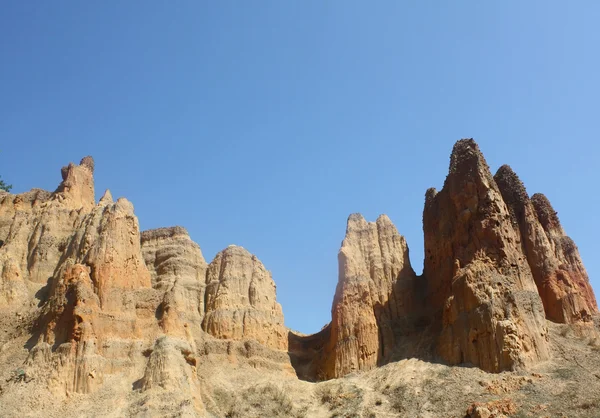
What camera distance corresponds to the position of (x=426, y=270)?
2295 inches

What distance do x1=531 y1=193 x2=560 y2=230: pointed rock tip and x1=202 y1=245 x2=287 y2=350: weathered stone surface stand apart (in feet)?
81.6

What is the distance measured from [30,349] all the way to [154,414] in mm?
11447

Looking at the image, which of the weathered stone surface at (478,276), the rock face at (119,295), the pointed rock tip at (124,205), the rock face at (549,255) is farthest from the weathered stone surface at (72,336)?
the rock face at (549,255)

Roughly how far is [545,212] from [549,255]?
243 inches

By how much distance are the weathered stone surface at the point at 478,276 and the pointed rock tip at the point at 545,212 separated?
694 cm

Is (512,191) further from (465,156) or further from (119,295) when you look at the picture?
(119,295)

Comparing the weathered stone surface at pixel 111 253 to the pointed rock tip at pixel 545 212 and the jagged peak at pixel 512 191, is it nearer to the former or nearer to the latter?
the jagged peak at pixel 512 191

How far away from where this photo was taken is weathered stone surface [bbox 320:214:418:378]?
2021 inches

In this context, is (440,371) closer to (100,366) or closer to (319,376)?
(319,376)

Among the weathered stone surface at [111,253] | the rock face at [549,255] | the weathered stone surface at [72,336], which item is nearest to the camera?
the weathered stone surface at [72,336]

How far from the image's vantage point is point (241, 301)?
55906 millimetres

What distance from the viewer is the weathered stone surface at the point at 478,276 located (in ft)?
147

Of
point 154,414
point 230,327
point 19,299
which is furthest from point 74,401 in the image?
point 230,327

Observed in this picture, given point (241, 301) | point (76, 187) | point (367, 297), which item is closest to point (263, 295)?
point (241, 301)
